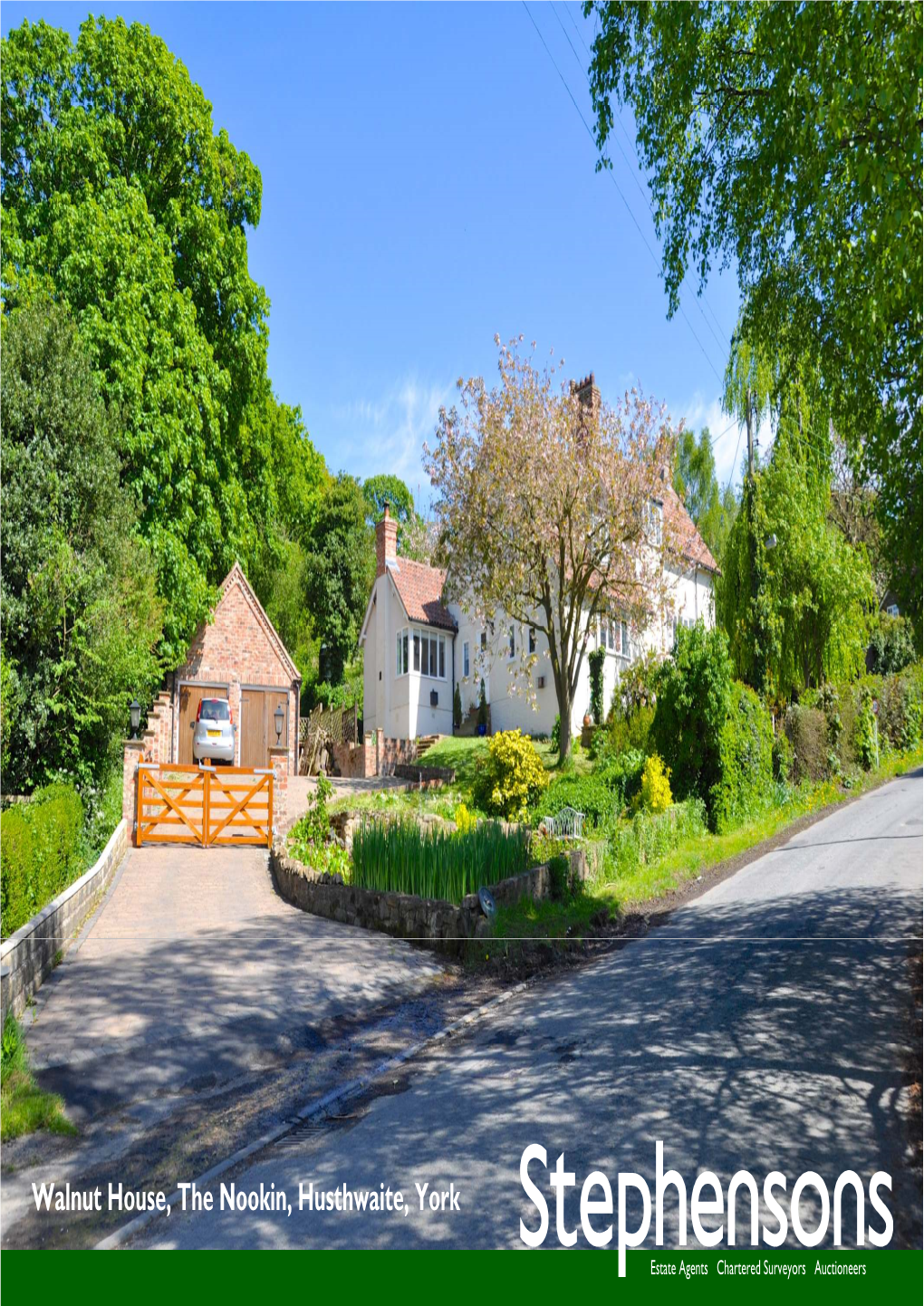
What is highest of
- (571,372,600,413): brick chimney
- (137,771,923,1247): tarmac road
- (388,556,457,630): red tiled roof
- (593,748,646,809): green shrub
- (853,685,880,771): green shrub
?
(571,372,600,413): brick chimney

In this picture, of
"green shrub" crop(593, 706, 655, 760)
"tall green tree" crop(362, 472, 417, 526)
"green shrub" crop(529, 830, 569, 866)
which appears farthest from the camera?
"tall green tree" crop(362, 472, 417, 526)

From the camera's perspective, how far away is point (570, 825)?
50.3 ft

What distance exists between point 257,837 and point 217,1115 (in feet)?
37.2

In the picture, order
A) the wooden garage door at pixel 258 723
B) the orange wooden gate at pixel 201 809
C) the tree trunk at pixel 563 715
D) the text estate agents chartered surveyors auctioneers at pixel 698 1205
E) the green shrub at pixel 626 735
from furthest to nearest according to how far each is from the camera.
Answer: the wooden garage door at pixel 258 723, the tree trunk at pixel 563 715, the green shrub at pixel 626 735, the orange wooden gate at pixel 201 809, the text estate agents chartered surveyors auctioneers at pixel 698 1205

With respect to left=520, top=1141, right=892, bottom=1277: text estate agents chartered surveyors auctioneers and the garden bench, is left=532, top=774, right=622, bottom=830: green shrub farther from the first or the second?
left=520, top=1141, right=892, bottom=1277: text estate agents chartered surveyors auctioneers

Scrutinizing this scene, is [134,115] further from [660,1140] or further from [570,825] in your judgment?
[660,1140]

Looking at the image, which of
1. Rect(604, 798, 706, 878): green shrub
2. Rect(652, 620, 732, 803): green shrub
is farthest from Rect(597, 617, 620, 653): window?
Rect(604, 798, 706, 878): green shrub

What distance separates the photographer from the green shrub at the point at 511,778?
18.4 m

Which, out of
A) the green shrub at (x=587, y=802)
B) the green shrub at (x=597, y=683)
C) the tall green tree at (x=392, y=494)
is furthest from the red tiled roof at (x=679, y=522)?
the tall green tree at (x=392, y=494)

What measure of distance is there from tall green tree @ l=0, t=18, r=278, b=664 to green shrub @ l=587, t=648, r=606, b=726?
443 inches

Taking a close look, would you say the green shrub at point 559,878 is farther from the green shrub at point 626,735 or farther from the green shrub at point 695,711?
the green shrub at point 626,735

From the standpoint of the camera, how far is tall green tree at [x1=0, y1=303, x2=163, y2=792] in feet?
50.8

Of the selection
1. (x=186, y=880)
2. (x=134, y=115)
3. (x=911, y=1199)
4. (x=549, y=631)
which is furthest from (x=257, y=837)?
(x=134, y=115)

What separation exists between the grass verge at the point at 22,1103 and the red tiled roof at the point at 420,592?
26303 mm
